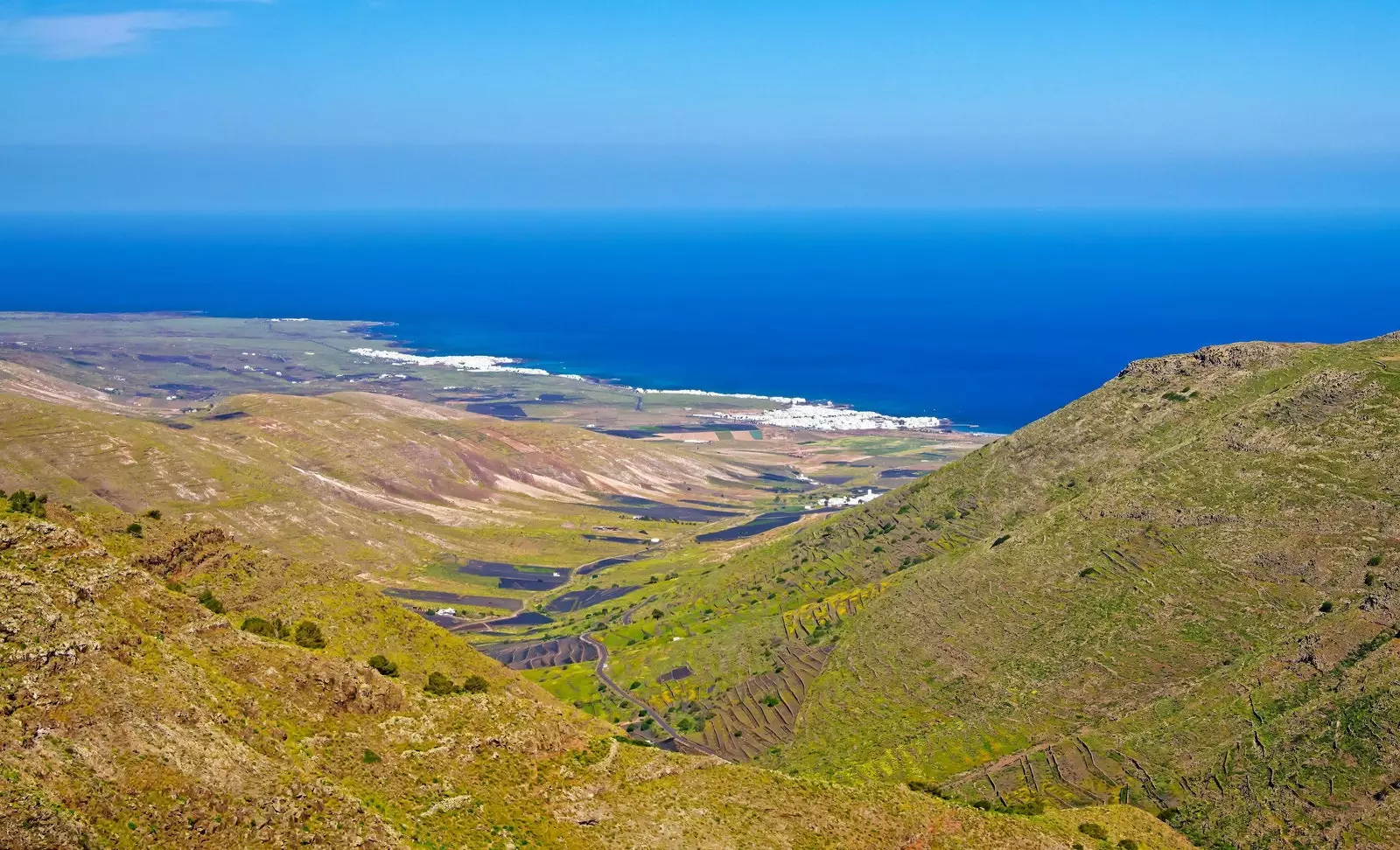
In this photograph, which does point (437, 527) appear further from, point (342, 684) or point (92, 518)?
point (342, 684)

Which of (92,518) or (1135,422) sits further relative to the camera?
(1135,422)

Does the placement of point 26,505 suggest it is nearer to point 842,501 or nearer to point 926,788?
point 926,788

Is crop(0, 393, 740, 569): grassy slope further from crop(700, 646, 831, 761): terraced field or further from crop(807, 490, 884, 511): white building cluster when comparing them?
crop(700, 646, 831, 761): terraced field

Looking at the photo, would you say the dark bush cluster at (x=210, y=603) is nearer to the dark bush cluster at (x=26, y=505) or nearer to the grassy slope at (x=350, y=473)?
the dark bush cluster at (x=26, y=505)

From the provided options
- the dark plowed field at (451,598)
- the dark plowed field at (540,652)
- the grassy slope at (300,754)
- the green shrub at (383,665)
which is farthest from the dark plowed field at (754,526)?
the green shrub at (383,665)

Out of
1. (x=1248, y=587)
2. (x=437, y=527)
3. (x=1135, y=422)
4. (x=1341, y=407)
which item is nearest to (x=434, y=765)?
(x=1248, y=587)

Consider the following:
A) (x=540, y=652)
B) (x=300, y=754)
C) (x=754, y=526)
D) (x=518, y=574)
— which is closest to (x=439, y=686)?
(x=300, y=754)

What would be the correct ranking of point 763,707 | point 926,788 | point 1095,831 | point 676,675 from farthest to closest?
point 676,675 < point 763,707 < point 926,788 < point 1095,831

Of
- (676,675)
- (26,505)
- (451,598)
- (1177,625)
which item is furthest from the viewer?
(451,598)
